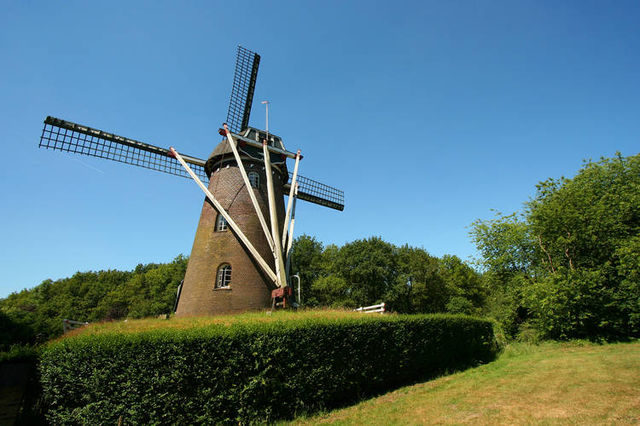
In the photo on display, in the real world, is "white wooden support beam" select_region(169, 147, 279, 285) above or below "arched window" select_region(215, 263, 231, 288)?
above

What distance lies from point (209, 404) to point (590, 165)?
30493 mm

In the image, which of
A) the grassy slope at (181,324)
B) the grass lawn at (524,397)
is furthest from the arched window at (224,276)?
the grass lawn at (524,397)

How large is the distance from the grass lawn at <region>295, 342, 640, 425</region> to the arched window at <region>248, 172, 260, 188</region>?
11.8 meters

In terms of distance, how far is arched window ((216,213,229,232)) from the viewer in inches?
637

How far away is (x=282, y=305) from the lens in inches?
571

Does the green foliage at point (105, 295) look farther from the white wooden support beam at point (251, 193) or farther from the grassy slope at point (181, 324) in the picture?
the grassy slope at point (181, 324)

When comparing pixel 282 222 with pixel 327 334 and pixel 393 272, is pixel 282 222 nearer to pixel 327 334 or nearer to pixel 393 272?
pixel 327 334

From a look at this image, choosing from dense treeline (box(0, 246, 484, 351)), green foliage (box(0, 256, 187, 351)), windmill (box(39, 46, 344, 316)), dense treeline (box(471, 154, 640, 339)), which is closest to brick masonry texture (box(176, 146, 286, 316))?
windmill (box(39, 46, 344, 316))

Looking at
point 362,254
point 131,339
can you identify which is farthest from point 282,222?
point 362,254

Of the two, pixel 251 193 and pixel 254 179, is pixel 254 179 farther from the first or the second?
pixel 251 193

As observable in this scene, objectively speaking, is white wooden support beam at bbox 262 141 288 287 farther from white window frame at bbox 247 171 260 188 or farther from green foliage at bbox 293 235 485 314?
green foliage at bbox 293 235 485 314

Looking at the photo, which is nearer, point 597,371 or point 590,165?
point 597,371

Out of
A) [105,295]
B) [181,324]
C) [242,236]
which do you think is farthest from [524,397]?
[105,295]

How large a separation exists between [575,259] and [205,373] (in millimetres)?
22457
